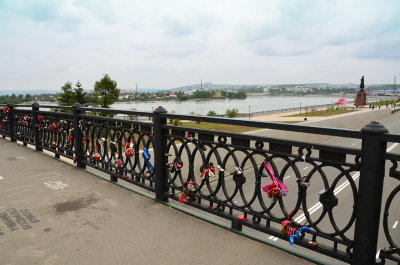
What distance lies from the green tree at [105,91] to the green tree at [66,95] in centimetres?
518

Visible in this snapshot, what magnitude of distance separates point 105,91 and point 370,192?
201 feet

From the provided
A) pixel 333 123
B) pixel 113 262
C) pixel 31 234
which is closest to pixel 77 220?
pixel 31 234

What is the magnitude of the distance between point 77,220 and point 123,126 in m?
1.70

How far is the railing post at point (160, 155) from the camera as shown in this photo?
3898 millimetres

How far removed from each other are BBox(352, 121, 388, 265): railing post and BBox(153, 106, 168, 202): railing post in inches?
96.7

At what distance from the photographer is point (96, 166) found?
17.4 ft

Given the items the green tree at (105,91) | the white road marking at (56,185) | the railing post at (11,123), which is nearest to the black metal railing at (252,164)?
the white road marking at (56,185)

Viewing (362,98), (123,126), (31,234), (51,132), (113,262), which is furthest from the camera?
(362,98)

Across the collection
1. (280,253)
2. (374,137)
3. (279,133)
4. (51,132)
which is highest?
(374,137)

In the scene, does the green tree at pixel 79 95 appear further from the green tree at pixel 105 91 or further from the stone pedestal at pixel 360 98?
the stone pedestal at pixel 360 98

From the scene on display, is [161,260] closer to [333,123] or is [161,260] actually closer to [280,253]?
[280,253]

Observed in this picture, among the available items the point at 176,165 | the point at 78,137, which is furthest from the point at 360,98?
the point at 176,165

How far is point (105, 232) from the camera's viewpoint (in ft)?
10.3

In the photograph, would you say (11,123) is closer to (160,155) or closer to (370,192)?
(160,155)
